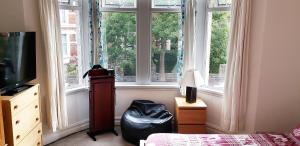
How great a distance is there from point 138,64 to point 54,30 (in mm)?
1361

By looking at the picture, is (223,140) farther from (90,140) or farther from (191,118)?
(90,140)

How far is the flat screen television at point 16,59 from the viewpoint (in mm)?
2309

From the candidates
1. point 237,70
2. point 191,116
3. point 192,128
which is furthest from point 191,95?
point 237,70

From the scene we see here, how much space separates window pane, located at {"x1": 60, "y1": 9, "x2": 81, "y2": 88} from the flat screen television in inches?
28.8

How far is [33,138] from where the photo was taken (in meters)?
2.68

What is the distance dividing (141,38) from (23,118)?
2.02 m

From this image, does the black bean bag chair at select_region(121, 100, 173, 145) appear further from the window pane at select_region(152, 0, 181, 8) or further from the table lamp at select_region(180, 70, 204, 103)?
the window pane at select_region(152, 0, 181, 8)

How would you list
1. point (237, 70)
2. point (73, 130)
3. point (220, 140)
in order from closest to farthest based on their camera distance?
point (220, 140), point (237, 70), point (73, 130)

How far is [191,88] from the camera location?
3.33 metres

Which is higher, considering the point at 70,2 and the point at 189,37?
the point at 70,2

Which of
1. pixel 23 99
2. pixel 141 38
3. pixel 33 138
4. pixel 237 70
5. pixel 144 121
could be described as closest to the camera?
pixel 23 99

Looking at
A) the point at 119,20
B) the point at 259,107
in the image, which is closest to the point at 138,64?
the point at 119,20

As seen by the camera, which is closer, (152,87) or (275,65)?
(275,65)

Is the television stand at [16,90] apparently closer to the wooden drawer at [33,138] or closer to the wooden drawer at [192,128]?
the wooden drawer at [33,138]
